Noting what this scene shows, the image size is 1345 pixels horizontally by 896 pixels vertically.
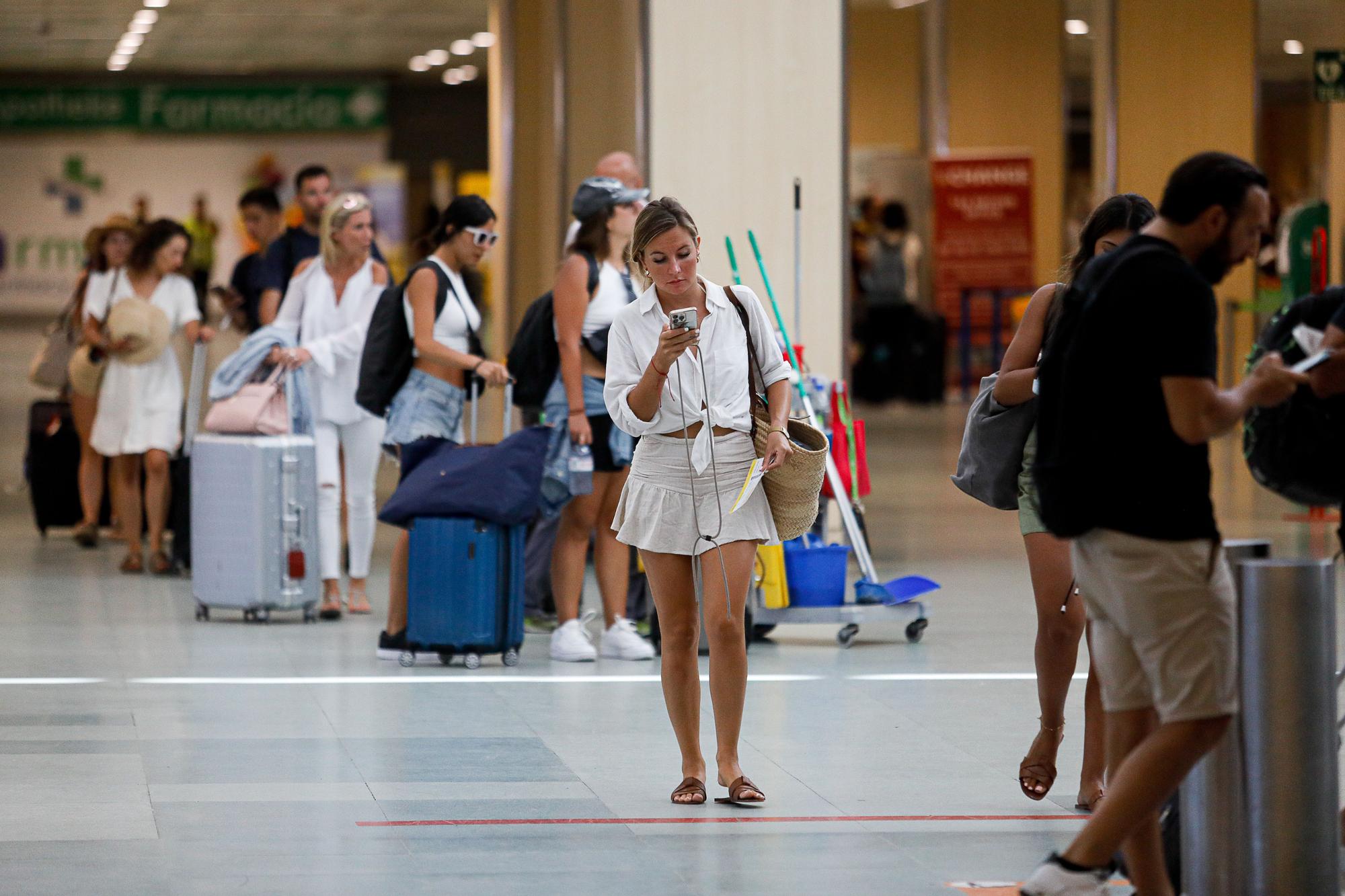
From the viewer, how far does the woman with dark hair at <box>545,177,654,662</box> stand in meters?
7.32

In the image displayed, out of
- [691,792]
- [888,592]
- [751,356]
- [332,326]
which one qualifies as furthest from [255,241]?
[691,792]

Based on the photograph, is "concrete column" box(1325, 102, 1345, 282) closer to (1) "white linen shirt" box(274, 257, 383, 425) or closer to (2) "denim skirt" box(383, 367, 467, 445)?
(1) "white linen shirt" box(274, 257, 383, 425)

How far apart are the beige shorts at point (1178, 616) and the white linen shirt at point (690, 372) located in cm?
155

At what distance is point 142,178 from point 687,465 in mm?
35233

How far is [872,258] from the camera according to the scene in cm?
2308

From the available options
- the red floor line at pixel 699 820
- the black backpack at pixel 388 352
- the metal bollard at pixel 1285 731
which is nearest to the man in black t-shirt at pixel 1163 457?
the metal bollard at pixel 1285 731

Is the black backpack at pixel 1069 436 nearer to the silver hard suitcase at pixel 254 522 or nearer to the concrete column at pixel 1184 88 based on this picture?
the silver hard suitcase at pixel 254 522

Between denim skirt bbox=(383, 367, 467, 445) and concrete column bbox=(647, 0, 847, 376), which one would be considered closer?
denim skirt bbox=(383, 367, 467, 445)

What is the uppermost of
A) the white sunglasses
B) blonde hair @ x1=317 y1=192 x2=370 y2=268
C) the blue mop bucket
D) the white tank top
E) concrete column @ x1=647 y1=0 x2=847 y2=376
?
concrete column @ x1=647 y1=0 x2=847 y2=376

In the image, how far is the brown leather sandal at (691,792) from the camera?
504 centimetres

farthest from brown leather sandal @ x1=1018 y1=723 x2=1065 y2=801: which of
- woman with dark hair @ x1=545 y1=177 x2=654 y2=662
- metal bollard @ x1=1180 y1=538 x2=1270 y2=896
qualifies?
woman with dark hair @ x1=545 y1=177 x2=654 y2=662

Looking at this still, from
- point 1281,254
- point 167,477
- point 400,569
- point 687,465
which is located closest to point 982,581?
point 400,569

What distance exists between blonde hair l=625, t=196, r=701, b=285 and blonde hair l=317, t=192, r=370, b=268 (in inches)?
147

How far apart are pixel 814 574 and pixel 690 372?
2.80 metres
